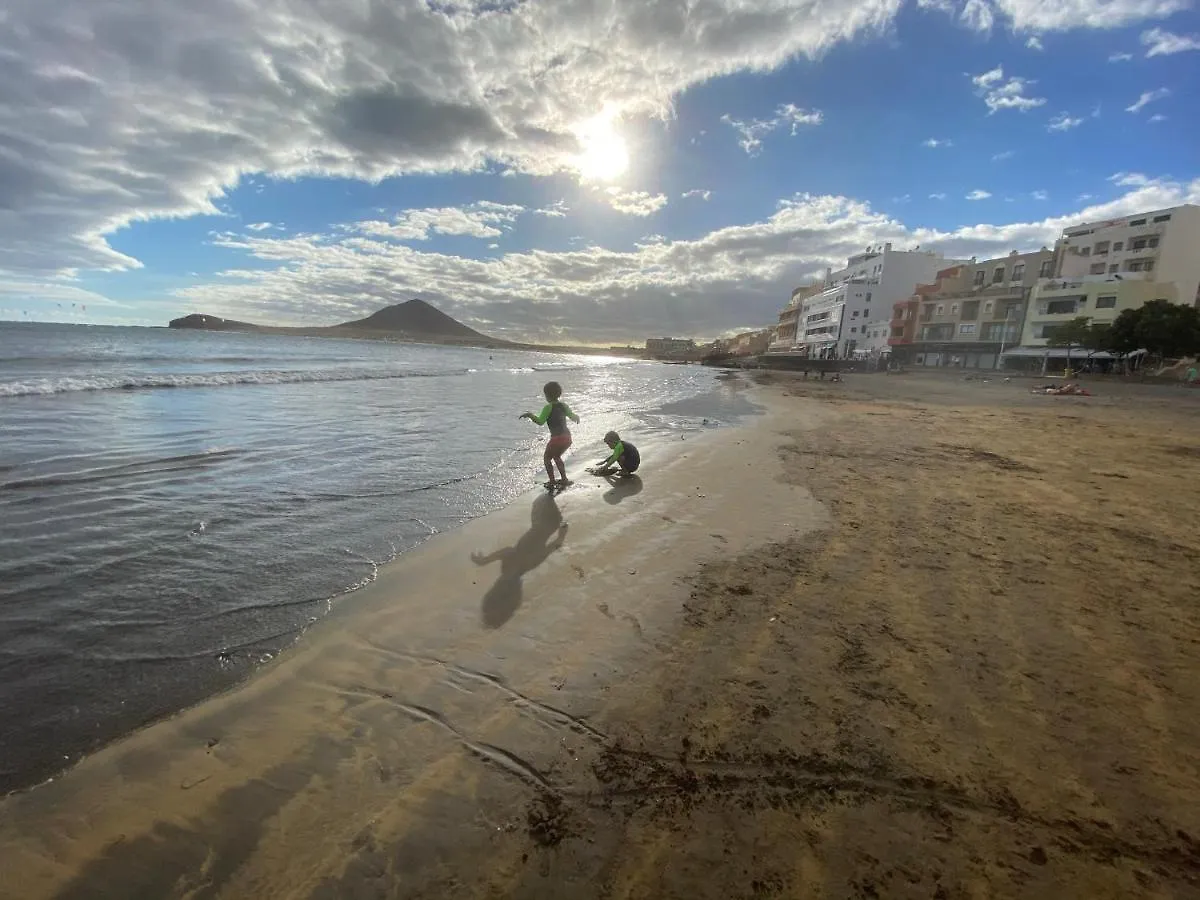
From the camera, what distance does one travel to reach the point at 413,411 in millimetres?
17969

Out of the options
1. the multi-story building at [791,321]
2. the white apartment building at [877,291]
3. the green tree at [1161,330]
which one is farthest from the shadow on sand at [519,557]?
the multi-story building at [791,321]

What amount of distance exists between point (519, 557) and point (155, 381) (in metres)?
25.6

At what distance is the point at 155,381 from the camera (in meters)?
23.2

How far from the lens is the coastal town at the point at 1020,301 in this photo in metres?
55.0

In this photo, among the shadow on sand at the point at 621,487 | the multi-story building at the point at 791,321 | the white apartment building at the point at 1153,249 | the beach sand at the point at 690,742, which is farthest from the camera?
the multi-story building at the point at 791,321

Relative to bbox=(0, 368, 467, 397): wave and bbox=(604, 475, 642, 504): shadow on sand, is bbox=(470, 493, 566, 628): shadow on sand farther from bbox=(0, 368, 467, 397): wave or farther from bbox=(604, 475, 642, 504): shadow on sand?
bbox=(0, 368, 467, 397): wave

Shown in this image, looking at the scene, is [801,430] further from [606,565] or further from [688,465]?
[606,565]

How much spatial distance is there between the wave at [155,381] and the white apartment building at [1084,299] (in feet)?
233

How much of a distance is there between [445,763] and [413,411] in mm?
16286

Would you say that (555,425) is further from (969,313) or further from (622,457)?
(969,313)

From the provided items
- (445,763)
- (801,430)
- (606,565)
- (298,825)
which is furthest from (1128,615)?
(801,430)

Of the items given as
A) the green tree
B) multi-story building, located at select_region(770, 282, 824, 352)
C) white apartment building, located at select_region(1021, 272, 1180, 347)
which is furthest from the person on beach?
multi-story building, located at select_region(770, 282, 824, 352)

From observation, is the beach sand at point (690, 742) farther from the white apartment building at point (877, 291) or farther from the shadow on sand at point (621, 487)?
the white apartment building at point (877, 291)

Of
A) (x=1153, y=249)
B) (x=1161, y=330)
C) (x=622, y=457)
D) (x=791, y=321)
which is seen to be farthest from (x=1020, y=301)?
(x=622, y=457)
